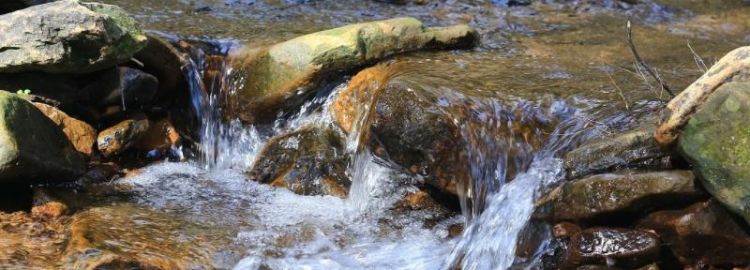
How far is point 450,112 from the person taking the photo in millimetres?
4848

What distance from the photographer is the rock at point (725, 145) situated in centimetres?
352

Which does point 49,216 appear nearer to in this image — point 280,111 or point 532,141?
point 280,111

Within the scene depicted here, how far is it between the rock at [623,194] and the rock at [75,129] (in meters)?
3.62

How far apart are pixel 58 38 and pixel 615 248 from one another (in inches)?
157

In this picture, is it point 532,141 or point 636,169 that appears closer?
point 636,169

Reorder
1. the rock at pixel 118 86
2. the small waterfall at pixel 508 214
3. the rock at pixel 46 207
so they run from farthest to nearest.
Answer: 1. the rock at pixel 118 86
2. the rock at pixel 46 207
3. the small waterfall at pixel 508 214

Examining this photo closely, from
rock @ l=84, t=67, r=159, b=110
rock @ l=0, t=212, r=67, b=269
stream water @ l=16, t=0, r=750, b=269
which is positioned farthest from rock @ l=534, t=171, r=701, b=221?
rock @ l=84, t=67, r=159, b=110

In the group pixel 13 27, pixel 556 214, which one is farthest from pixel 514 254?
pixel 13 27

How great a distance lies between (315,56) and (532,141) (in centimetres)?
197

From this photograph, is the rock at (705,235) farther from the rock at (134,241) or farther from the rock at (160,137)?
the rock at (160,137)

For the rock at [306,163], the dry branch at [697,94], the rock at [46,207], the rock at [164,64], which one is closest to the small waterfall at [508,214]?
the dry branch at [697,94]

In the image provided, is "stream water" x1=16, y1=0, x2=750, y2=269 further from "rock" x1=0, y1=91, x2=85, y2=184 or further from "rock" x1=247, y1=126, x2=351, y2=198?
"rock" x1=0, y1=91, x2=85, y2=184

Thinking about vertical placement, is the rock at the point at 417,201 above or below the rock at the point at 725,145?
below

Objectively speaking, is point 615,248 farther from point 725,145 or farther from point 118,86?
point 118,86
